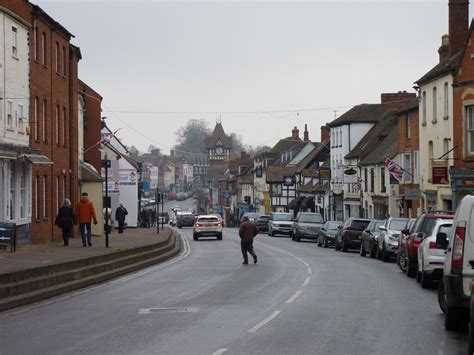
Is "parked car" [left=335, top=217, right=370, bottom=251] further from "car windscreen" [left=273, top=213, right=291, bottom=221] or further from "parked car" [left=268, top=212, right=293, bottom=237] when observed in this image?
"car windscreen" [left=273, top=213, right=291, bottom=221]

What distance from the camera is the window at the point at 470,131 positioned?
4559cm

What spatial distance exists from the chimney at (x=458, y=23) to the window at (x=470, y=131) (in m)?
5.89

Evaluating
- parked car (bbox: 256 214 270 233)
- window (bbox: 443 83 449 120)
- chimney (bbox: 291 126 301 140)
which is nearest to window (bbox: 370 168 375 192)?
parked car (bbox: 256 214 270 233)

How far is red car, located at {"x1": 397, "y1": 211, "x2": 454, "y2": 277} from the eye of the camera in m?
25.1

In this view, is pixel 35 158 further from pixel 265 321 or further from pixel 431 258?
pixel 265 321

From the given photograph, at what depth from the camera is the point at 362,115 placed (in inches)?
3179

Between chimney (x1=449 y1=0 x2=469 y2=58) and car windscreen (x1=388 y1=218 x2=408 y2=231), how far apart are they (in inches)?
720

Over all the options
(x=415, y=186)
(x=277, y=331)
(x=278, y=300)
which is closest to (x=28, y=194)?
(x=278, y=300)

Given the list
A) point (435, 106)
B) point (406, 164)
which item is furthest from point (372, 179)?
point (435, 106)

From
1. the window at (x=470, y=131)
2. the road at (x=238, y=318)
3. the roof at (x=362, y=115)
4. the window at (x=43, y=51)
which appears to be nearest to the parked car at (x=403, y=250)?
the road at (x=238, y=318)

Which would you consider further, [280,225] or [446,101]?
[280,225]

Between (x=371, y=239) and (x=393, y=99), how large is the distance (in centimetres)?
4310

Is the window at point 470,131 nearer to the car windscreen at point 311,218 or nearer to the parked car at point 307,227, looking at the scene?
the parked car at point 307,227

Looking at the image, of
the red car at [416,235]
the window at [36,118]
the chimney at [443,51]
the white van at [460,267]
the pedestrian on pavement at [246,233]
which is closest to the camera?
the white van at [460,267]
